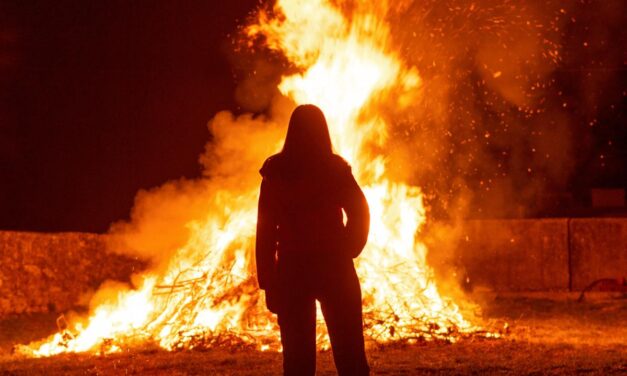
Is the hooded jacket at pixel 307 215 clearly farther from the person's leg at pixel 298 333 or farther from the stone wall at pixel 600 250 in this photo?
the stone wall at pixel 600 250

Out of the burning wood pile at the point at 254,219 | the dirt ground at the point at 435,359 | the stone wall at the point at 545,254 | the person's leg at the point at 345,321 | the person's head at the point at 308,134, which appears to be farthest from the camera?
the stone wall at the point at 545,254

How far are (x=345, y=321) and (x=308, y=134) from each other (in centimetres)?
Result: 105

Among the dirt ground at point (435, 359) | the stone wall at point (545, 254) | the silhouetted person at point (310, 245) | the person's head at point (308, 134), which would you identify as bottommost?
the dirt ground at point (435, 359)

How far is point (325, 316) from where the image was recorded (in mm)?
4844

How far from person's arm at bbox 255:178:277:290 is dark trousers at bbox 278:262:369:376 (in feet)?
0.43

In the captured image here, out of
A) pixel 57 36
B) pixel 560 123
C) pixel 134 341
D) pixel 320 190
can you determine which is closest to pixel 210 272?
pixel 134 341

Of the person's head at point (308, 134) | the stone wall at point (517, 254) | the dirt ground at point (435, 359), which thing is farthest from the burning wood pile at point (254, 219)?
the stone wall at point (517, 254)

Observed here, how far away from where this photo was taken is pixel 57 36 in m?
19.8

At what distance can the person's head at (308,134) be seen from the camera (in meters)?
5.06

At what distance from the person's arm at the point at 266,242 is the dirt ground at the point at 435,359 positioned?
10.1ft

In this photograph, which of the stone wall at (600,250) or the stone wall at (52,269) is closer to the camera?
the stone wall at (52,269)

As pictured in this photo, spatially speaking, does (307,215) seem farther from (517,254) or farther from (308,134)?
(517,254)

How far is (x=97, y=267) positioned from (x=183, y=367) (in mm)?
7478

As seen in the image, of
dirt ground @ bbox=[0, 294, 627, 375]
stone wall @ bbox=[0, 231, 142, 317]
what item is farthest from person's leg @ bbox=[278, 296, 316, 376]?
stone wall @ bbox=[0, 231, 142, 317]
